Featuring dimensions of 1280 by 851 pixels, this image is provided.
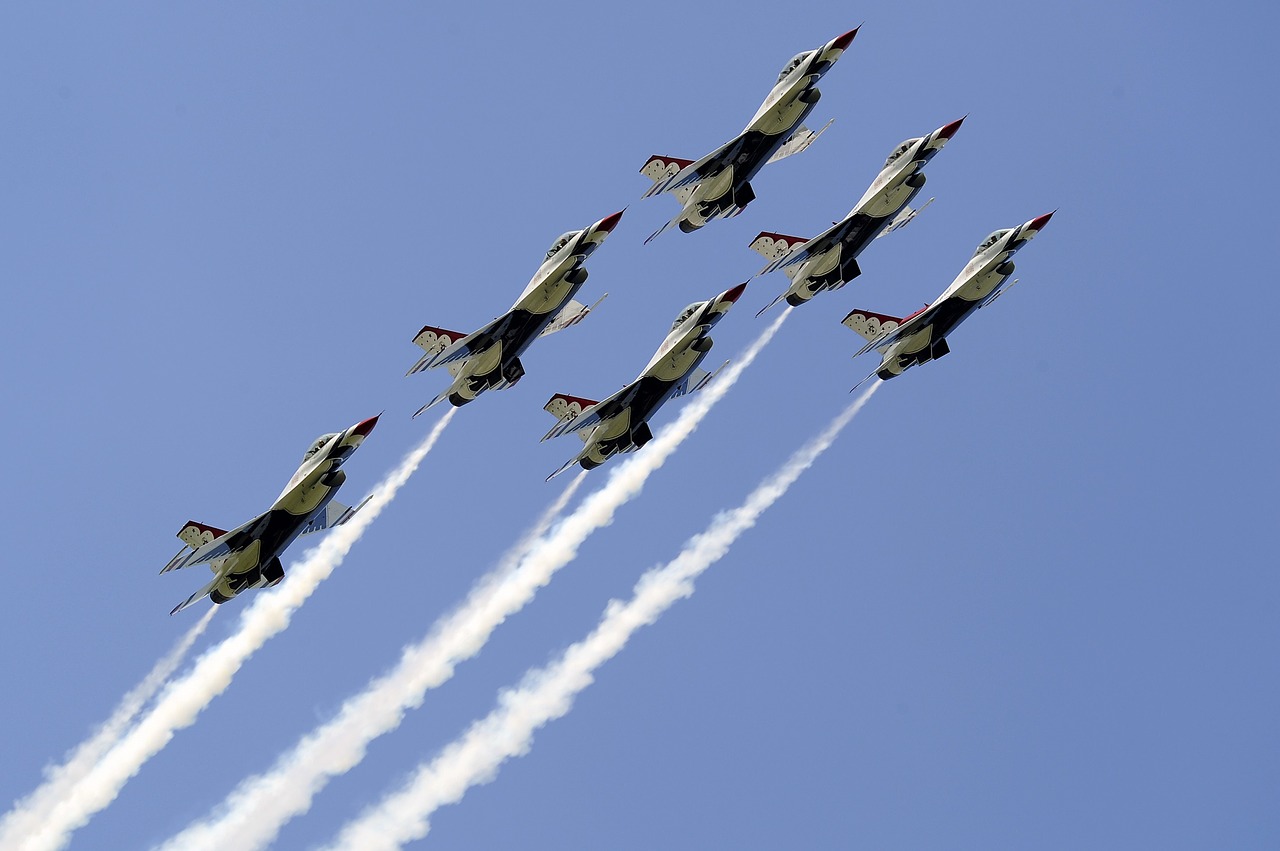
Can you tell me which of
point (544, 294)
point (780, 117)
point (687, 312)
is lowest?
point (687, 312)

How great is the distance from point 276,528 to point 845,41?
31699mm

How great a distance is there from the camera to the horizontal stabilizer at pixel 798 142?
9531 cm

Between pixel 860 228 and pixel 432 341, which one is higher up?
pixel 432 341

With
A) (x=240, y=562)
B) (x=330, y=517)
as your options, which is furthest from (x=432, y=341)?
(x=240, y=562)

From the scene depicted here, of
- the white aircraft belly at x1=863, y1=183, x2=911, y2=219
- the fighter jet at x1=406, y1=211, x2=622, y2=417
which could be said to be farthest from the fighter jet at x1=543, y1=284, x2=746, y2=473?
the white aircraft belly at x1=863, y1=183, x2=911, y2=219

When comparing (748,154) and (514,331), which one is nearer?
(514,331)

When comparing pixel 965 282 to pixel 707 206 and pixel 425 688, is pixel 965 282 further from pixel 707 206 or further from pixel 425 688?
pixel 425 688

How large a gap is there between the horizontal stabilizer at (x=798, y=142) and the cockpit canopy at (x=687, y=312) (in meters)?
8.83

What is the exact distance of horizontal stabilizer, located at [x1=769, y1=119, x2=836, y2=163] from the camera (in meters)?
95.3

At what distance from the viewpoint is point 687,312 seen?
296ft

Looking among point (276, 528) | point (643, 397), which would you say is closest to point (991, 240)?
point (643, 397)

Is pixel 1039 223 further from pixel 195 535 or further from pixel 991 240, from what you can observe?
pixel 195 535

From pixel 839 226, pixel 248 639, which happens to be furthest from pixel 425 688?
pixel 839 226

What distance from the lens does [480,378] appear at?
91562 mm
